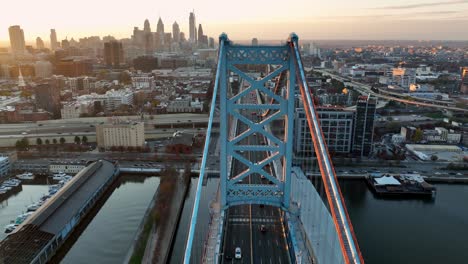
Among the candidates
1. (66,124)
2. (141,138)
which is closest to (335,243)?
(141,138)

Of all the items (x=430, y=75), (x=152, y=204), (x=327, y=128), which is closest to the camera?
(x=152, y=204)

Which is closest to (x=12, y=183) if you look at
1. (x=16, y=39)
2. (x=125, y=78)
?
(x=125, y=78)

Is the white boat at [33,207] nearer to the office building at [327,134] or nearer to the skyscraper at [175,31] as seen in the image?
the office building at [327,134]

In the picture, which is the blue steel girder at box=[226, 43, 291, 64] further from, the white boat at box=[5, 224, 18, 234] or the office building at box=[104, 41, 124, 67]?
the office building at box=[104, 41, 124, 67]

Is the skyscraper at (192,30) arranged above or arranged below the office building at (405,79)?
above

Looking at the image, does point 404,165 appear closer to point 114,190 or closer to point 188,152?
point 188,152

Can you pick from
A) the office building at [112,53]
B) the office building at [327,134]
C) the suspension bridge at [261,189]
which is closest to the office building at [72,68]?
the office building at [112,53]
